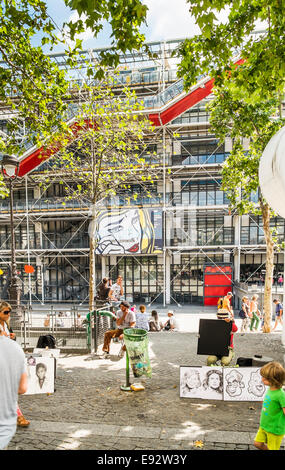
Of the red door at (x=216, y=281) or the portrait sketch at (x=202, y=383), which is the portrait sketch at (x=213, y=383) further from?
the red door at (x=216, y=281)

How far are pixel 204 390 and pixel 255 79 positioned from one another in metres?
6.11

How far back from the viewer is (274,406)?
119 inches

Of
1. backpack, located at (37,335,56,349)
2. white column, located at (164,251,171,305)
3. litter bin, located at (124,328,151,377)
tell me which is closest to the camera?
litter bin, located at (124,328,151,377)

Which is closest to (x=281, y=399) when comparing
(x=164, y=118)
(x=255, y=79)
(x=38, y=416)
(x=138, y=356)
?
(x=138, y=356)

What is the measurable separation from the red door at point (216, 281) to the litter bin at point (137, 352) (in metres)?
15.8

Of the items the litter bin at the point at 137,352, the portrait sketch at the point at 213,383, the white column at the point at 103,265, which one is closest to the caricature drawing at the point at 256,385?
the portrait sketch at the point at 213,383

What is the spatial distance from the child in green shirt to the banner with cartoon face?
16645 millimetres

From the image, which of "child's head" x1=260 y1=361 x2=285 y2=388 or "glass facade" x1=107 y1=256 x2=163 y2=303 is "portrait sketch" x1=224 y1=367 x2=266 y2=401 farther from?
"glass facade" x1=107 y1=256 x2=163 y2=303

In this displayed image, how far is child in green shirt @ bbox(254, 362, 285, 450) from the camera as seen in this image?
118 inches

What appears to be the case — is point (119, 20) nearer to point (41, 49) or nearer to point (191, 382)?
point (41, 49)

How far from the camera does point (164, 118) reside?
18.9 m

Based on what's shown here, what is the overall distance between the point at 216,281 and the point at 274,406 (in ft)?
60.3

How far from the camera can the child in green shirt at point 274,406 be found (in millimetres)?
3000

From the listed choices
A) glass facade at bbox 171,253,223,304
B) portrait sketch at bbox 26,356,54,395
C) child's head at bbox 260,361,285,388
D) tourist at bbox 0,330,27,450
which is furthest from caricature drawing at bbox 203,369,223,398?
glass facade at bbox 171,253,223,304
